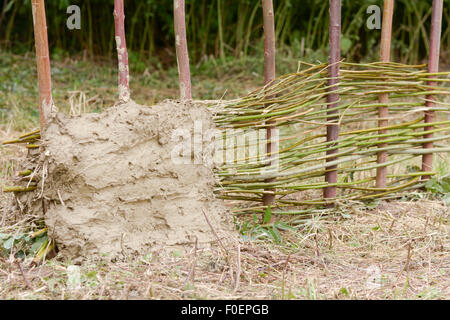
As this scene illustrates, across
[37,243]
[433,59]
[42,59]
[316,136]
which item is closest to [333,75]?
[316,136]

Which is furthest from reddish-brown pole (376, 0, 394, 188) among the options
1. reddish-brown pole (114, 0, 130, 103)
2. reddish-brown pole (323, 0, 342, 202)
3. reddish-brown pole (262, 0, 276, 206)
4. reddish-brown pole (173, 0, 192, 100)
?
reddish-brown pole (114, 0, 130, 103)

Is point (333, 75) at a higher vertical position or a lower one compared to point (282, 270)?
higher

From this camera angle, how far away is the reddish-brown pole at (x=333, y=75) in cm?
270

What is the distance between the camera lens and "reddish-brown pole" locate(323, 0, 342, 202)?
106 inches

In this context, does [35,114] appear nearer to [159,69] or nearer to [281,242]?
[159,69]

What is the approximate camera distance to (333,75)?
2719 mm

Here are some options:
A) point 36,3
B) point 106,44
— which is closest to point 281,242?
point 36,3

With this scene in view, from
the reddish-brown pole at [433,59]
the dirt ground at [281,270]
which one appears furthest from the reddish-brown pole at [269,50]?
the reddish-brown pole at [433,59]

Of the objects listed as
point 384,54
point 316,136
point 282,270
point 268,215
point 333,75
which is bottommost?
point 282,270

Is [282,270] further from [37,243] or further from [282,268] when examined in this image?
[37,243]

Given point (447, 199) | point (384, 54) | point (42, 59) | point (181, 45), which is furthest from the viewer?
point (447, 199)

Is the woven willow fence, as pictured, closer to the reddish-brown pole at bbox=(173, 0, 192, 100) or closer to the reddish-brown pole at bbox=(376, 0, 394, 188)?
the reddish-brown pole at bbox=(376, 0, 394, 188)

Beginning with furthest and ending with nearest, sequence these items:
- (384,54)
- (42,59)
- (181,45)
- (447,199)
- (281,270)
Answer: (447,199), (384,54), (181,45), (42,59), (281,270)
